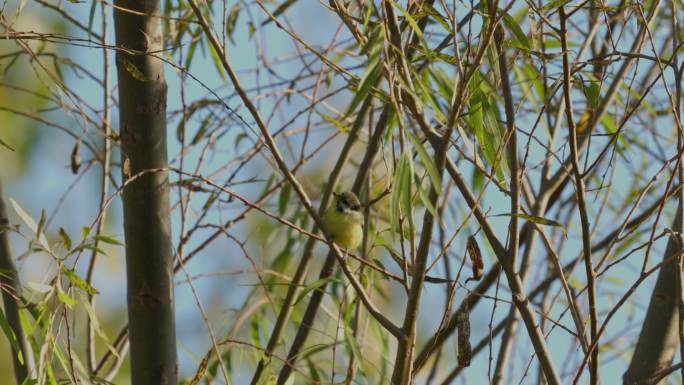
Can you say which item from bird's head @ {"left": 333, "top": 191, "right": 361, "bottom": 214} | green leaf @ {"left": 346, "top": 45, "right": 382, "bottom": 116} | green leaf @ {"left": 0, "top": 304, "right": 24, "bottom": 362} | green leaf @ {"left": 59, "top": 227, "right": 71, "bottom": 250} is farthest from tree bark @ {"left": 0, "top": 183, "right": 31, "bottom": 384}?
bird's head @ {"left": 333, "top": 191, "right": 361, "bottom": 214}

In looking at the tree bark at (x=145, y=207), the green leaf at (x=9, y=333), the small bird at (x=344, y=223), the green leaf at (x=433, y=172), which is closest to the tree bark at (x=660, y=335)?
the green leaf at (x=433, y=172)

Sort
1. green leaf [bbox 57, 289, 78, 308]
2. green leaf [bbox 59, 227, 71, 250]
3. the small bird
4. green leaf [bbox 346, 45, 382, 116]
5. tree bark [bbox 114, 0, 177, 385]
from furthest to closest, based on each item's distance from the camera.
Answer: the small bird → tree bark [bbox 114, 0, 177, 385] → green leaf [bbox 59, 227, 71, 250] → green leaf [bbox 57, 289, 78, 308] → green leaf [bbox 346, 45, 382, 116]

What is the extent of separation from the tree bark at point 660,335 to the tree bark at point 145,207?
1.02 meters

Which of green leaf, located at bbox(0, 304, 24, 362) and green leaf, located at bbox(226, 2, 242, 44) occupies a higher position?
green leaf, located at bbox(226, 2, 242, 44)

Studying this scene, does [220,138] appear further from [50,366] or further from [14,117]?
[14,117]

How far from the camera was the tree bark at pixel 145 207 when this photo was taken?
201cm

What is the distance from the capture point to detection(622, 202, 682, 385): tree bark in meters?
2.02

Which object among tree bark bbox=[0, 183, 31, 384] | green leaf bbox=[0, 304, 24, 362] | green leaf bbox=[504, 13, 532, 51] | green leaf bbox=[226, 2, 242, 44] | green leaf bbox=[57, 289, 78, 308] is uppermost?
green leaf bbox=[226, 2, 242, 44]

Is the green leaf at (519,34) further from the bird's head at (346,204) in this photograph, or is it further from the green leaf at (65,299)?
the bird's head at (346,204)

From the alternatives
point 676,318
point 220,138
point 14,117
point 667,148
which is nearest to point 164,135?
point 220,138

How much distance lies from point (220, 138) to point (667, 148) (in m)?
1.60

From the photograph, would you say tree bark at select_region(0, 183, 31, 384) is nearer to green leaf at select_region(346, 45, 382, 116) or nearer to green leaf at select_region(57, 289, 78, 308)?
green leaf at select_region(57, 289, 78, 308)

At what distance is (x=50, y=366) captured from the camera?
6.06 feet

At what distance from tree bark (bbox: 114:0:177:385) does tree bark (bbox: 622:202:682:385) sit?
1020 mm
